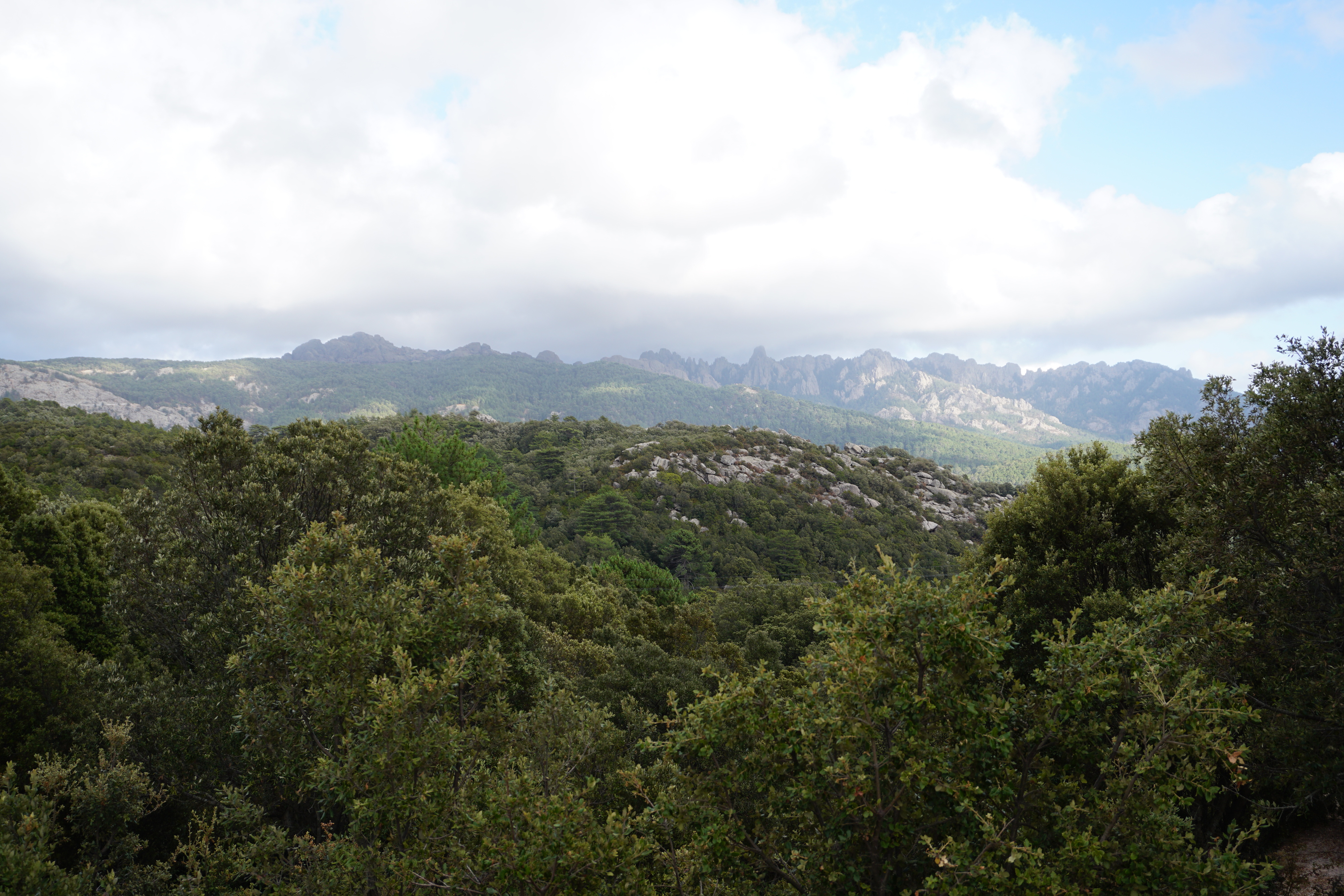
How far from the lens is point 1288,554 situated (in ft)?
40.8

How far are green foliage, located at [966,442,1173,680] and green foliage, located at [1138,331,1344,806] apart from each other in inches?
199

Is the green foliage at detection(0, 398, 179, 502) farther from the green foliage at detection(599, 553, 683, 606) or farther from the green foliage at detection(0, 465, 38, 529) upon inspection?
the green foliage at detection(599, 553, 683, 606)

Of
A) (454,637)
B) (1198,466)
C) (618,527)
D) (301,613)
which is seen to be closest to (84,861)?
(301,613)

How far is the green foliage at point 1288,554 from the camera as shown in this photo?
11273mm

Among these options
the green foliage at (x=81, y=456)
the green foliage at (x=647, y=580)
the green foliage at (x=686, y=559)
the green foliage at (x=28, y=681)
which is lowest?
the green foliage at (x=686, y=559)

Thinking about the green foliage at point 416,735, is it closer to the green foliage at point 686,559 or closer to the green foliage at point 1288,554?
the green foliage at point 1288,554

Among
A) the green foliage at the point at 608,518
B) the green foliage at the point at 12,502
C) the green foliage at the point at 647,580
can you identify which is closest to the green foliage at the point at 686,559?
the green foliage at the point at 608,518

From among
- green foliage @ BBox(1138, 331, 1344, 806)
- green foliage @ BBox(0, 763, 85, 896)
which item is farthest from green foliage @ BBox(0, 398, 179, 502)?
green foliage @ BBox(1138, 331, 1344, 806)

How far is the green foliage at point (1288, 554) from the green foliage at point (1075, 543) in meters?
5.06

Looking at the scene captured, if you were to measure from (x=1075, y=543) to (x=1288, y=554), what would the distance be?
7.63 m

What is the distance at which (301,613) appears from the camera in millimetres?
10156

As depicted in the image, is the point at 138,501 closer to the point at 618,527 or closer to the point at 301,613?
the point at 301,613

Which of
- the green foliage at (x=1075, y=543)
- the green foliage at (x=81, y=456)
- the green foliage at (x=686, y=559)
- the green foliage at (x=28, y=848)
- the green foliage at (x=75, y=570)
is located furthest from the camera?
the green foliage at (x=686, y=559)

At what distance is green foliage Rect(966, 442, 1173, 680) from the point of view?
62.5 feet
